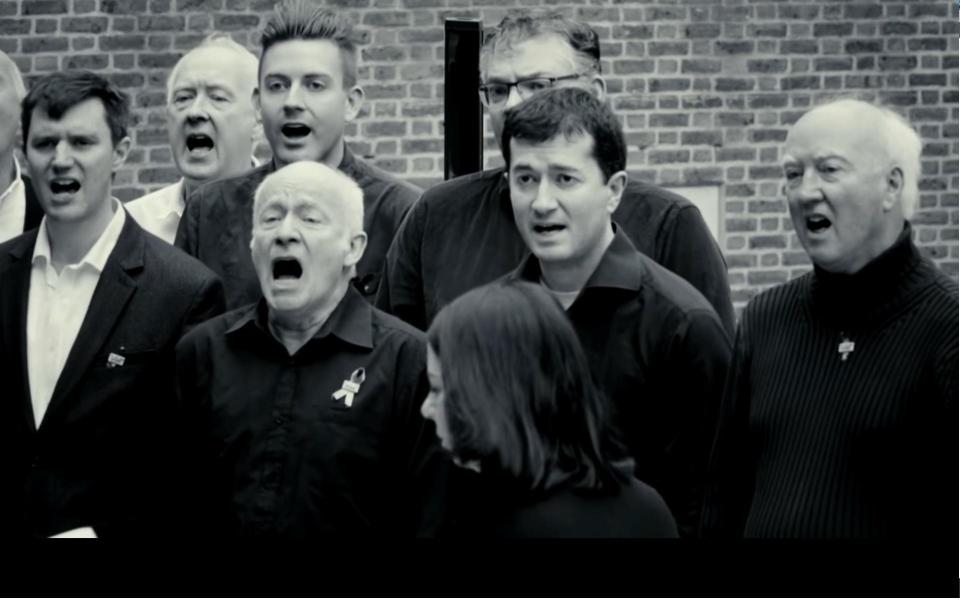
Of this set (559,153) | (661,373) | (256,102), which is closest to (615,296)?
(661,373)

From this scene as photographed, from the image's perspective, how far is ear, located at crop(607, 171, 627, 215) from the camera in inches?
121

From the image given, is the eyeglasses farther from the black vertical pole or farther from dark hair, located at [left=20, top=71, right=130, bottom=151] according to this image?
dark hair, located at [left=20, top=71, right=130, bottom=151]

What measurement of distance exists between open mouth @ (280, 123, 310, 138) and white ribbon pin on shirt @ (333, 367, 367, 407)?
84cm

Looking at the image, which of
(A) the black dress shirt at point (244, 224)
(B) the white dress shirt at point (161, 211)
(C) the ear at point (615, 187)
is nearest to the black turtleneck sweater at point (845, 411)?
(C) the ear at point (615, 187)

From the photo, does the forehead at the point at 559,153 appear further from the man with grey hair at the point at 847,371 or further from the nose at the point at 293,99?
the nose at the point at 293,99

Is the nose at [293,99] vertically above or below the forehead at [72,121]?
above

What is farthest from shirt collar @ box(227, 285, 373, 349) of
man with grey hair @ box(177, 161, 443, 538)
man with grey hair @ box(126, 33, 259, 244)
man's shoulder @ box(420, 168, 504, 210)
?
man with grey hair @ box(126, 33, 259, 244)

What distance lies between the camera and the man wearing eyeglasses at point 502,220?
330 centimetres

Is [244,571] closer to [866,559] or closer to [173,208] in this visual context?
[866,559]

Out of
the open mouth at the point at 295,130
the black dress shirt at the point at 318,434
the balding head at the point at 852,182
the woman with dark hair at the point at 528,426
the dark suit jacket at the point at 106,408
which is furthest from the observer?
the open mouth at the point at 295,130

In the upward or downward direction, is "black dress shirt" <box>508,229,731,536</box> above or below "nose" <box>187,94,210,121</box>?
below

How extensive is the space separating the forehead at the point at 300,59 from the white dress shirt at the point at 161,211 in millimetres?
592

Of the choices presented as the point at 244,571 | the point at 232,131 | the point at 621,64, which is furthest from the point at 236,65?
the point at 621,64

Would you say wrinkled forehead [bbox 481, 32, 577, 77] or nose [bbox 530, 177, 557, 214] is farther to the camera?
wrinkled forehead [bbox 481, 32, 577, 77]
